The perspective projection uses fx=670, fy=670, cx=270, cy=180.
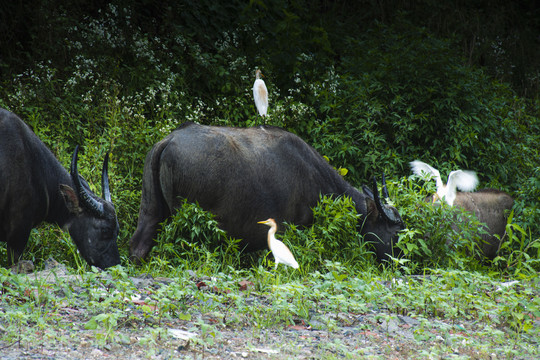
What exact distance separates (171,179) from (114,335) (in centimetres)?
276

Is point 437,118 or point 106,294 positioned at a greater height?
point 437,118

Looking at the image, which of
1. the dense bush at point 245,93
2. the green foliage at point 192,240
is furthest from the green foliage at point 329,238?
the dense bush at point 245,93

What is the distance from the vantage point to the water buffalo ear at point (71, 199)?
5.95m

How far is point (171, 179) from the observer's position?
20.1 feet

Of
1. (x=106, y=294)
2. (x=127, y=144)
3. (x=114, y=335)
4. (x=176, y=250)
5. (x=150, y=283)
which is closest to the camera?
(x=114, y=335)

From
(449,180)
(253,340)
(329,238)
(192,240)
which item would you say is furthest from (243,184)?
(253,340)

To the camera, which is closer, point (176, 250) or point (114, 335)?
point (114, 335)

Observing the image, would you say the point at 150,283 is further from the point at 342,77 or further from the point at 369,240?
the point at 342,77

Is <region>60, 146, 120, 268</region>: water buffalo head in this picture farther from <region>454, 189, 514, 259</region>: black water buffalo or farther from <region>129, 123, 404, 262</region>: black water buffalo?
<region>454, 189, 514, 259</region>: black water buffalo

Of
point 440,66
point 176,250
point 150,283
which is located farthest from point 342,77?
point 150,283

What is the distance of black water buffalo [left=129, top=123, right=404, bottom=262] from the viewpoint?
6.15m

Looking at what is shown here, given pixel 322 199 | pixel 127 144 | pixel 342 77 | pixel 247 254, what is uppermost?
pixel 342 77

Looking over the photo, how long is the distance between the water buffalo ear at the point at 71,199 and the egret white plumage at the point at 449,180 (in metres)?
3.63

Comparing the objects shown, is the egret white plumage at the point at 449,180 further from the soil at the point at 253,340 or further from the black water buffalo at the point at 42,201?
the black water buffalo at the point at 42,201
